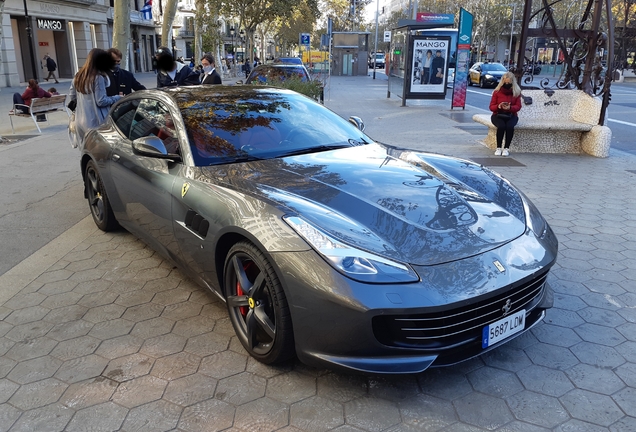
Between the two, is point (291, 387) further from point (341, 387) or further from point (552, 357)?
point (552, 357)

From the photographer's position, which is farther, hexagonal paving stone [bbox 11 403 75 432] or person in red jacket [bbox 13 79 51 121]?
person in red jacket [bbox 13 79 51 121]

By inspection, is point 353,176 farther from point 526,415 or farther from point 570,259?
point 570,259

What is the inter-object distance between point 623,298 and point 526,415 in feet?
5.83

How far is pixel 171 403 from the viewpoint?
2.67 metres

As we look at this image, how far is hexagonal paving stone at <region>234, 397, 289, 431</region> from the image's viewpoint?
2.49 m

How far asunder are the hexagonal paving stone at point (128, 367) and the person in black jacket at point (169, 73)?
22.5 ft

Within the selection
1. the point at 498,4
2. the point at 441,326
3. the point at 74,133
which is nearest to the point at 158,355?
the point at 441,326

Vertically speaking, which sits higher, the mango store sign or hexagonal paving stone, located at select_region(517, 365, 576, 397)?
the mango store sign

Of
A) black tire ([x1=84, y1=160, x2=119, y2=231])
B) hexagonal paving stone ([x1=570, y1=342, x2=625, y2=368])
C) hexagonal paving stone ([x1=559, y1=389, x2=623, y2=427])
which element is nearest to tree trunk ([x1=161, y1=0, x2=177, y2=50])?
black tire ([x1=84, y1=160, x2=119, y2=231])

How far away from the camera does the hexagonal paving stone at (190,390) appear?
2.70 meters

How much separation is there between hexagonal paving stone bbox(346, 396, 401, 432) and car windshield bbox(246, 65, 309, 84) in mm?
12840

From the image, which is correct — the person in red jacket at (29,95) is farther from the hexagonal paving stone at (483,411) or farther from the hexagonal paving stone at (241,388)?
the hexagonal paving stone at (483,411)

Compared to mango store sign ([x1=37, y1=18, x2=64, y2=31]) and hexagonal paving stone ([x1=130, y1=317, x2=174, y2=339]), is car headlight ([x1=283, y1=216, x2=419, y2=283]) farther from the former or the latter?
mango store sign ([x1=37, y1=18, x2=64, y2=31])

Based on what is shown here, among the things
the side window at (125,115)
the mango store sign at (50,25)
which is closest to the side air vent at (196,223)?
the side window at (125,115)
